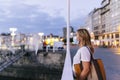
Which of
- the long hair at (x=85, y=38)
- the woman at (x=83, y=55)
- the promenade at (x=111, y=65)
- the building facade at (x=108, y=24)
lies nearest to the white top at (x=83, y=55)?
the woman at (x=83, y=55)

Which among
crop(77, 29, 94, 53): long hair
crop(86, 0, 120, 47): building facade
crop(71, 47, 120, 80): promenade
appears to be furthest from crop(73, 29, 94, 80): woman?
crop(86, 0, 120, 47): building facade

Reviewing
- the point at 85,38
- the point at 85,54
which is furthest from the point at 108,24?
the point at 85,54

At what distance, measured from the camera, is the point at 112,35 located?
155375mm

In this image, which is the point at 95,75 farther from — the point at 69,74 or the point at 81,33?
the point at 69,74

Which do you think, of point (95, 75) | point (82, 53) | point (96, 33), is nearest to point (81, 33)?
point (82, 53)

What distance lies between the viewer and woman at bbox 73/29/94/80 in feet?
18.2

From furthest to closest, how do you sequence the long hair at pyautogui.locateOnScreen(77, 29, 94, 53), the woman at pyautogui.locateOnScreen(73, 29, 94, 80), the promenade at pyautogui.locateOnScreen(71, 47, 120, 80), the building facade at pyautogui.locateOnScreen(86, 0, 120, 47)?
the building facade at pyautogui.locateOnScreen(86, 0, 120, 47), the promenade at pyautogui.locateOnScreen(71, 47, 120, 80), the long hair at pyautogui.locateOnScreen(77, 29, 94, 53), the woman at pyautogui.locateOnScreen(73, 29, 94, 80)

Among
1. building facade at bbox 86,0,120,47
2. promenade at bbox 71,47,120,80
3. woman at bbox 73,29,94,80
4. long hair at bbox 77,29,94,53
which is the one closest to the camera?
woman at bbox 73,29,94,80

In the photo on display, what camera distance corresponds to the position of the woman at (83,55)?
18.2ft

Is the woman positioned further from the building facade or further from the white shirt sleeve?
the building facade

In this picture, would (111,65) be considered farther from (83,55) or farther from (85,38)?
(83,55)

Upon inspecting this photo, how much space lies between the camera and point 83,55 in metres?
5.58

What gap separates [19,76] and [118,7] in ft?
386

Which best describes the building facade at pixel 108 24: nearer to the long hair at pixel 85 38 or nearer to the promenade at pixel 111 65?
the promenade at pixel 111 65
